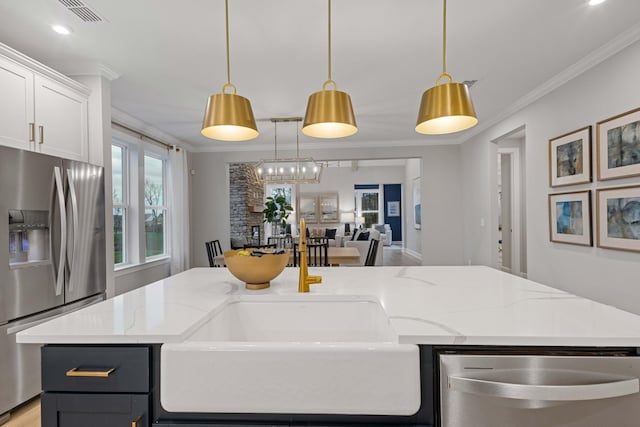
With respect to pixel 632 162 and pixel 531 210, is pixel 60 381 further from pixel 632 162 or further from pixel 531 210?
pixel 531 210

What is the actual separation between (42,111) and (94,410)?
237 cm

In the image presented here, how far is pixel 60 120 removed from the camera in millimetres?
2635

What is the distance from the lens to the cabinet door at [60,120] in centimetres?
247

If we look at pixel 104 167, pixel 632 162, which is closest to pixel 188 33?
pixel 104 167

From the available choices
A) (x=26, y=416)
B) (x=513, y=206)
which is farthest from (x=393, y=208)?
(x=26, y=416)

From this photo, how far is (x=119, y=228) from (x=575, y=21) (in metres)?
5.01

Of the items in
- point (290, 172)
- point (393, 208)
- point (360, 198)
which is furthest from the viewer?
point (393, 208)

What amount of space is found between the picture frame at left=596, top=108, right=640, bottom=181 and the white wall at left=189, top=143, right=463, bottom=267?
3262mm

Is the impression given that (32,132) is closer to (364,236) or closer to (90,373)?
(90,373)

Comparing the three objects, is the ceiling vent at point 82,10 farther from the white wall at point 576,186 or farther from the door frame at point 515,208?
the door frame at point 515,208

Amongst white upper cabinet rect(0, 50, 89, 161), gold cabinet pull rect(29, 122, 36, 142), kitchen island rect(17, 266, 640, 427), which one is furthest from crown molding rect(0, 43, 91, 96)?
kitchen island rect(17, 266, 640, 427)

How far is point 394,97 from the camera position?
12.9 ft

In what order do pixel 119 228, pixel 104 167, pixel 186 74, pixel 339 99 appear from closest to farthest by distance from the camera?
1. pixel 339 99
2. pixel 104 167
3. pixel 186 74
4. pixel 119 228

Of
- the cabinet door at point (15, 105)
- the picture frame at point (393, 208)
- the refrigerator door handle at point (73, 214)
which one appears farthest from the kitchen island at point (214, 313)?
the picture frame at point (393, 208)
